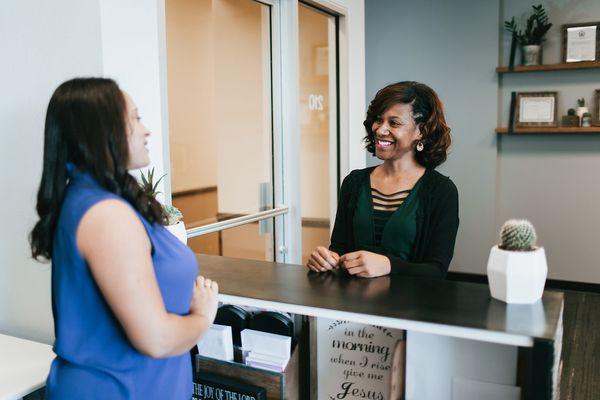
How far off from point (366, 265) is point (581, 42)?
142 inches

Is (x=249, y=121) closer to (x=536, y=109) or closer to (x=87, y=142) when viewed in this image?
(x=87, y=142)

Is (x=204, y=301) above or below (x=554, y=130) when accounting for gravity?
below

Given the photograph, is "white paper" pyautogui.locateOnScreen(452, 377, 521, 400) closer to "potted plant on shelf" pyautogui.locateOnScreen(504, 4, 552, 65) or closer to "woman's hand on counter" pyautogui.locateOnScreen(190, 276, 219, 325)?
"woman's hand on counter" pyautogui.locateOnScreen(190, 276, 219, 325)

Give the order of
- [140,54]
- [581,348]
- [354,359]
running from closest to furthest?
[354,359] < [140,54] < [581,348]

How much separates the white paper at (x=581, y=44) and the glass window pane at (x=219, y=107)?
2454 mm

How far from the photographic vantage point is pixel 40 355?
5.88ft

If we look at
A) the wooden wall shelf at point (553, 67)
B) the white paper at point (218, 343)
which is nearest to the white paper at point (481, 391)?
the white paper at point (218, 343)

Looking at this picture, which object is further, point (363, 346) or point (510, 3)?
point (510, 3)

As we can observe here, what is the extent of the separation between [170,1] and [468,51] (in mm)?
2865

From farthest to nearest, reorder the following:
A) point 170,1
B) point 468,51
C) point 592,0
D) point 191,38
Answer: point 468,51 → point 592,0 → point 191,38 → point 170,1

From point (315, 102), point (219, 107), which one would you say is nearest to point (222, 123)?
point (219, 107)

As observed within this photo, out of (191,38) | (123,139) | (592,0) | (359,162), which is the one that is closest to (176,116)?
(191,38)

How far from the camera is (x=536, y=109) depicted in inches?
175

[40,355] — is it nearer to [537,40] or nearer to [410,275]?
[410,275]
